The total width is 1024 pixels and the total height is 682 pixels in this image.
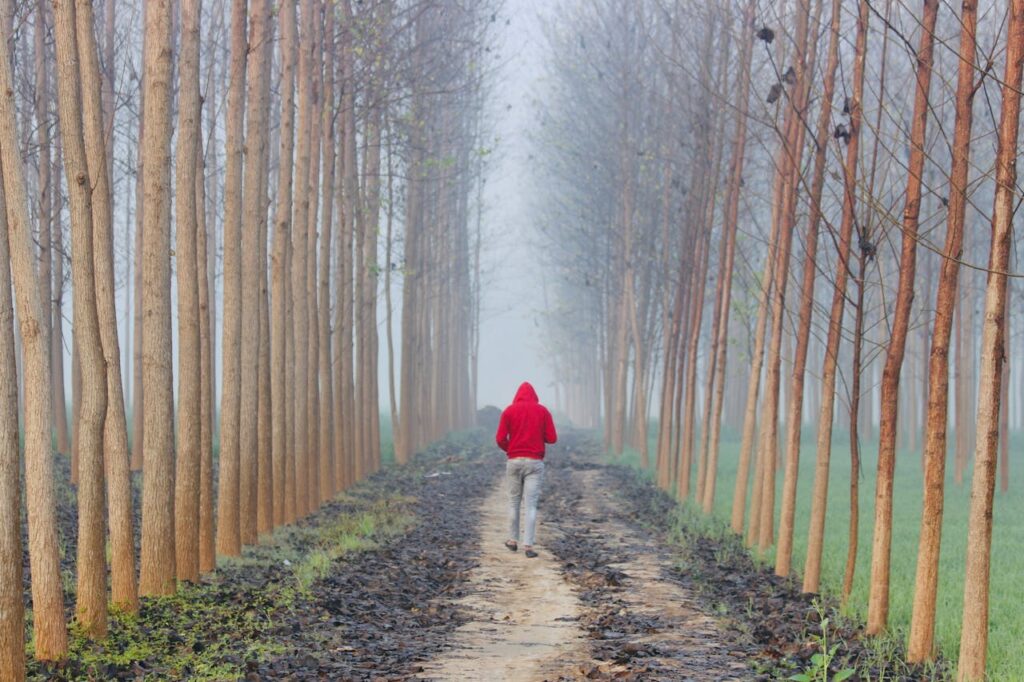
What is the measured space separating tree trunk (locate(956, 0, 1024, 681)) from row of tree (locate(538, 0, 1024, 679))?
0.04 ft

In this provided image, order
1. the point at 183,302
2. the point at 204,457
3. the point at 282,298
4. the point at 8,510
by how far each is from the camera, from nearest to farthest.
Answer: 1. the point at 8,510
2. the point at 183,302
3. the point at 204,457
4. the point at 282,298

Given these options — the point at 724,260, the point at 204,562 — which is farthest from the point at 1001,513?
the point at 204,562

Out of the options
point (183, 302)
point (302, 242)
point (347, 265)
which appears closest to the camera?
point (183, 302)

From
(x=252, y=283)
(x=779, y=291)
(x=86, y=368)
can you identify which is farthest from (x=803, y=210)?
(x=86, y=368)

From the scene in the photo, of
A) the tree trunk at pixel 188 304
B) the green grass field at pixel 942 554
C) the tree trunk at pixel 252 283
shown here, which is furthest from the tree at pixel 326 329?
the tree trunk at pixel 188 304

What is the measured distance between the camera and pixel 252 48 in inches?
558

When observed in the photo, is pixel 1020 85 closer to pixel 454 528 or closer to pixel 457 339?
pixel 454 528

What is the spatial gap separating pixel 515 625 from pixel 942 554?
Answer: 21.1ft

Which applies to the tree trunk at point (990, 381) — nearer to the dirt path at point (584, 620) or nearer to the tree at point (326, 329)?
the dirt path at point (584, 620)

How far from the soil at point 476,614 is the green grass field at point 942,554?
64 centimetres

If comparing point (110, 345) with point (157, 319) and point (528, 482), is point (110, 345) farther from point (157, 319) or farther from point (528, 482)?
point (528, 482)

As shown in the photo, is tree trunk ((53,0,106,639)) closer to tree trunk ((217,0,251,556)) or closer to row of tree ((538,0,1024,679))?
row of tree ((538,0,1024,679))

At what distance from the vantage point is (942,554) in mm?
14125

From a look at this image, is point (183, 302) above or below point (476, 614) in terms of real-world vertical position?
above
